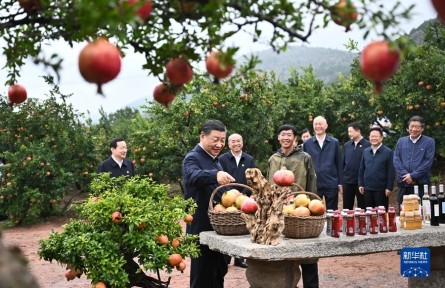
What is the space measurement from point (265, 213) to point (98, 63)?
13.8 feet

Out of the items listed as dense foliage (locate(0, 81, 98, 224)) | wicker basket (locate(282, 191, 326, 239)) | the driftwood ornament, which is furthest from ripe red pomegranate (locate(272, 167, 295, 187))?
dense foliage (locate(0, 81, 98, 224))

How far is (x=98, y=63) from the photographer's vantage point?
2.02m

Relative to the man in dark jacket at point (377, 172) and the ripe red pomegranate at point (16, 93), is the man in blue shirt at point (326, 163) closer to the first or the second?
the man in dark jacket at point (377, 172)

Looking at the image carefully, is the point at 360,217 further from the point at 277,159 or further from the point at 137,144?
the point at 137,144

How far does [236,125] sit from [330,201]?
228 inches

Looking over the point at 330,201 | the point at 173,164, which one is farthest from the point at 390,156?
the point at 173,164

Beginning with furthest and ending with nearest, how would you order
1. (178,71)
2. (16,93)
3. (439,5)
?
(16,93), (178,71), (439,5)

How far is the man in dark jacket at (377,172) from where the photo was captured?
10148 millimetres

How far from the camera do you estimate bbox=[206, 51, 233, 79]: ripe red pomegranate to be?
233 centimetres

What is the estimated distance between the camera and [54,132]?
57.1ft

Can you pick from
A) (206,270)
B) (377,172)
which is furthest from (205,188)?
(377,172)

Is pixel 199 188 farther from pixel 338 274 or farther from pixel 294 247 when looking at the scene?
pixel 338 274

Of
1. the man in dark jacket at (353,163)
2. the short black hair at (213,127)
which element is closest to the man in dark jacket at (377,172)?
the man in dark jacket at (353,163)

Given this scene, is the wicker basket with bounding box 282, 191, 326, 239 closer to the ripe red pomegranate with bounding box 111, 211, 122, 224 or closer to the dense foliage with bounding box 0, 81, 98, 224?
the ripe red pomegranate with bounding box 111, 211, 122, 224
